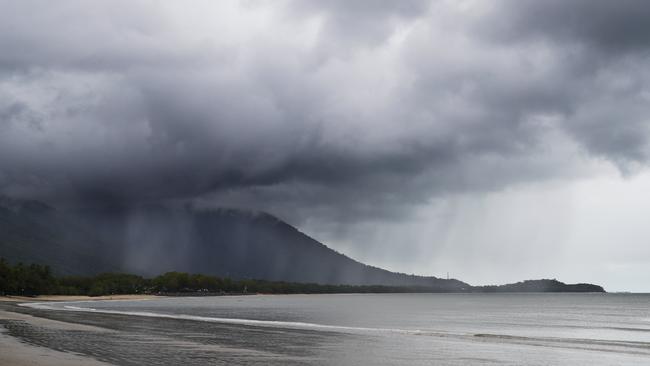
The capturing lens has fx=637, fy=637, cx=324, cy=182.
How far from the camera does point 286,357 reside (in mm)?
41531

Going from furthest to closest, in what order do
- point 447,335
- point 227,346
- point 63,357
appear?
point 447,335, point 227,346, point 63,357

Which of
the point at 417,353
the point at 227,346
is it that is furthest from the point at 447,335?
the point at 227,346

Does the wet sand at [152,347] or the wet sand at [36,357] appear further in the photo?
the wet sand at [152,347]

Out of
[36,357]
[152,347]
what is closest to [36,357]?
[36,357]

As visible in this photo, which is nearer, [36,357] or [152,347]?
[36,357]

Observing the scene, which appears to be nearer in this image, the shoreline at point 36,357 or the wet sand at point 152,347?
the shoreline at point 36,357

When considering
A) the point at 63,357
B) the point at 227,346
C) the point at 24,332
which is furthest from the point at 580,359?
the point at 24,332

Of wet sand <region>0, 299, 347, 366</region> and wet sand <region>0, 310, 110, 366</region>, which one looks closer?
wet sand <region>0, 310, 110, 366</region>

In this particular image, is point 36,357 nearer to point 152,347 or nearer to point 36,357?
point 36,357

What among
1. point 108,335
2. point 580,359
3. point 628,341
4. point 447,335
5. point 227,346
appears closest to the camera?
→ point 580,359

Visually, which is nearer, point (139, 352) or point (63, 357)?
point (63, 357)

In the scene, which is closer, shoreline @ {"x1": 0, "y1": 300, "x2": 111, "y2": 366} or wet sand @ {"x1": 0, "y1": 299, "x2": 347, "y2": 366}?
shoreline @ {"x1": 0, "y1": 300, "x2": 111, "y2": 366}

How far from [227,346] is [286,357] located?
802cm

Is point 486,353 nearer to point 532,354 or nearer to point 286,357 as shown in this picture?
point 532,354
